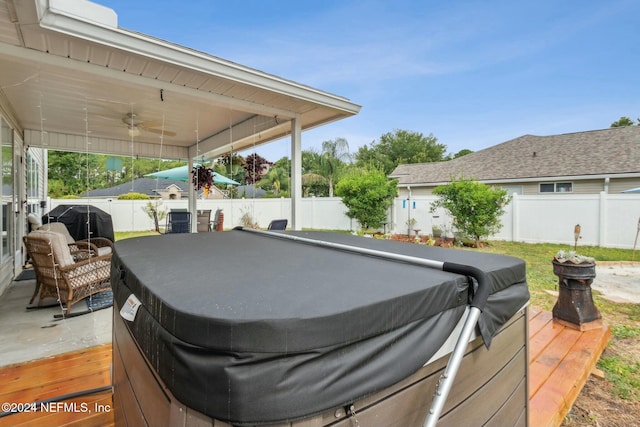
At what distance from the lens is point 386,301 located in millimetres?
808

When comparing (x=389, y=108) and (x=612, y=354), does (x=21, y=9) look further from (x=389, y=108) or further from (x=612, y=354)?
(x=389, y=108)

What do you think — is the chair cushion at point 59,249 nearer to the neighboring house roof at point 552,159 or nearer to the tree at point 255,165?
the tree at point 255,165

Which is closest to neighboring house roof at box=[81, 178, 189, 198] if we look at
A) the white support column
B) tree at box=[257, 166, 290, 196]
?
tree at box=[257, 166, 290, 196]

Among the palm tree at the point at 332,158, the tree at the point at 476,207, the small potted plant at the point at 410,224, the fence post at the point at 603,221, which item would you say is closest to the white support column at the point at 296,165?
the tree at the point at 476,207

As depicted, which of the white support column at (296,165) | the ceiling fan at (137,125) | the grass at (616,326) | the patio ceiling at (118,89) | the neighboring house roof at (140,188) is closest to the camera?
the grass at (616,326)

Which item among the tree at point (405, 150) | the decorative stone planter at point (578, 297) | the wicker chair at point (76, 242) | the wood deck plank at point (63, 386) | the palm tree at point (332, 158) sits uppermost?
the tree at point (405, 150)

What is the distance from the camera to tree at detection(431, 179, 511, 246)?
8.91 meters

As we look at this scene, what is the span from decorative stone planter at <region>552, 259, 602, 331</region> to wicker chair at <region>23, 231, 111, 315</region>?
4801 mm

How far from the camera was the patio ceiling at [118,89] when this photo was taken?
273cm

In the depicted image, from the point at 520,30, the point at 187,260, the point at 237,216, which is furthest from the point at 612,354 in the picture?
the point at 520,30

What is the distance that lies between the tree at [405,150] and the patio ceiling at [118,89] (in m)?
26.1

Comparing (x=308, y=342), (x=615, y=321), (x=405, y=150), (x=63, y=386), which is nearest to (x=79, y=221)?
(x=63, y=386)

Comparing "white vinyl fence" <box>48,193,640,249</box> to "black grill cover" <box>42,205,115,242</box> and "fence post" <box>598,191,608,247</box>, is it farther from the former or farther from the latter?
"black grill cover" <box>42,205,115,242</box>

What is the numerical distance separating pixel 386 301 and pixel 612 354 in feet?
11.5
